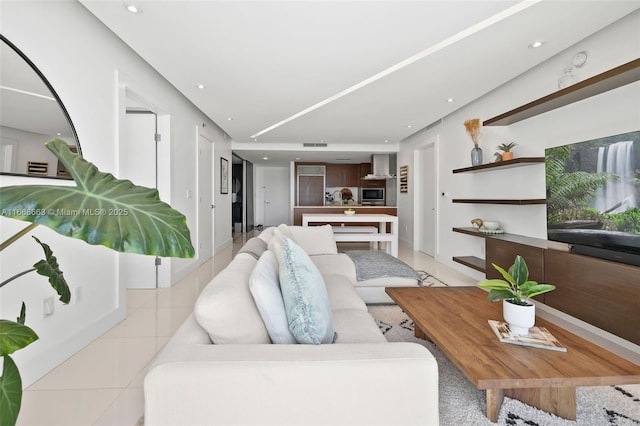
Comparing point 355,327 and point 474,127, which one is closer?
point 355,327

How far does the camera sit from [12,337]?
2.48ft

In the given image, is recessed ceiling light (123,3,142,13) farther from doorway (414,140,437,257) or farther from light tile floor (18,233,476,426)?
doorway (414,140,437,257)

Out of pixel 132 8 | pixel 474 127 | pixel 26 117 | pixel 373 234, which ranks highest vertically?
pixel 132 8

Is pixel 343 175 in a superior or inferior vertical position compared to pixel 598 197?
superior

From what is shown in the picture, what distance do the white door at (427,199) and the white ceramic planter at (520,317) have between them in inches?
155

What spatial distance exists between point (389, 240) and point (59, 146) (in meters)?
4.23

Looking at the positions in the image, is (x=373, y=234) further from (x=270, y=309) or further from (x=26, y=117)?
(x=26, y=117)

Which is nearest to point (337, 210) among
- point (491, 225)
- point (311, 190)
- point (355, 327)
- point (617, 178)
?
point (311, 190)

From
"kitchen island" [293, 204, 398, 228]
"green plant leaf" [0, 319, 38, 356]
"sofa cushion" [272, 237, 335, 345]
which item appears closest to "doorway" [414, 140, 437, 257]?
"kitchen island" [293, 204, 398, 228]

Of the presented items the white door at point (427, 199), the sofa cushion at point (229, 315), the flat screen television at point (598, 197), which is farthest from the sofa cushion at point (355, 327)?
the white door at point (427, 199)

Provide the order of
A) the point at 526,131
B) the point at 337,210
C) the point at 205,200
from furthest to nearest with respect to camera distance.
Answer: the point at 337,210 < the point at 205,200 < the point at 526,131

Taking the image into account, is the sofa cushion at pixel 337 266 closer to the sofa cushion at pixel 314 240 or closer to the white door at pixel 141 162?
the sofa cushion at pixel 314 240

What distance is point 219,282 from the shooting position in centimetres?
118

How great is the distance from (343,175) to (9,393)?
28.9 feet
